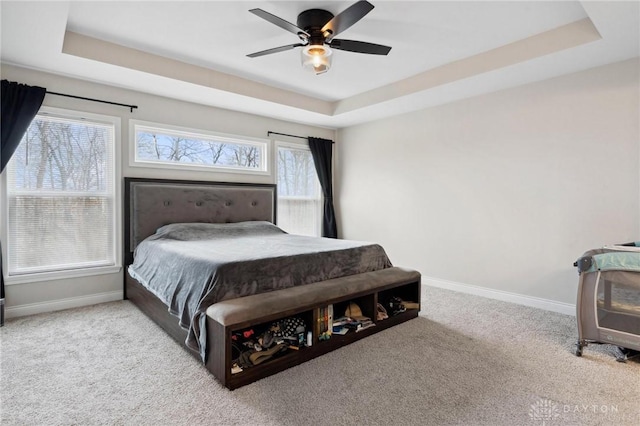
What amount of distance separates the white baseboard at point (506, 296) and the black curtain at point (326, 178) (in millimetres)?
1795

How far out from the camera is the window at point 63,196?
3.23 metres

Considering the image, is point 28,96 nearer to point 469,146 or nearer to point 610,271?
point 469,146

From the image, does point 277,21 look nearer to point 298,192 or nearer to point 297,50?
point 297,50

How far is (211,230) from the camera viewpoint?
389cm

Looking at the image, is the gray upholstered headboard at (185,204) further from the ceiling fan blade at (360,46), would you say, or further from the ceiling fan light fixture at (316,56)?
the ceiling fan blade at (360,46)

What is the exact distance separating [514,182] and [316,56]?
2.61m

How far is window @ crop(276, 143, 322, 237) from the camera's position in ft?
17.4

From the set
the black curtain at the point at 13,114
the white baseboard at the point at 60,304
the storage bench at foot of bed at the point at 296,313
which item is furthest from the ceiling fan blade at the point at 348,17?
the white baseboard at the point at 60,304

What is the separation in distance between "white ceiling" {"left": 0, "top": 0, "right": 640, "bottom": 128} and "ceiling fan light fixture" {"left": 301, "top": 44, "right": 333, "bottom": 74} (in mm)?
279

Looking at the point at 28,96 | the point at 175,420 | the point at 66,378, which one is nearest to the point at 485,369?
the point at 175,420

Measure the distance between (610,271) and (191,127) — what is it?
4.40 m

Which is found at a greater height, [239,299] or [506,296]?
[239,299]

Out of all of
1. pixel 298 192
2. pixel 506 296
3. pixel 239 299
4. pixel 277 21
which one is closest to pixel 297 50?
pixel 277 21

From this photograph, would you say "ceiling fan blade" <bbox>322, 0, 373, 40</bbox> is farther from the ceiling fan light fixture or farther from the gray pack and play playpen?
the gray pack and play playpen
